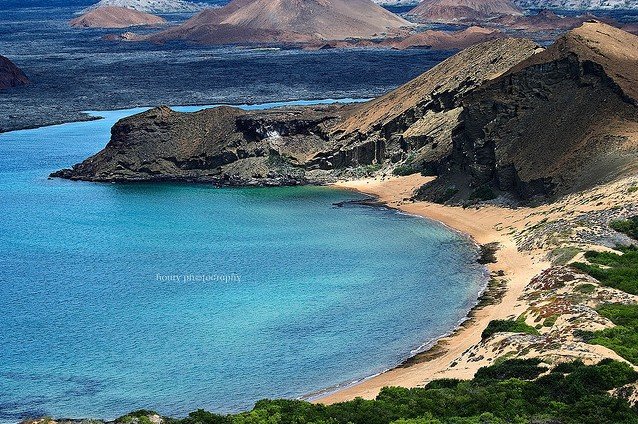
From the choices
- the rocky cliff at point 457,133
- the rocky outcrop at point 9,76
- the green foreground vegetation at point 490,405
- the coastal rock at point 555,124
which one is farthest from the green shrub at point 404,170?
the rocky outcrop at point 9,76

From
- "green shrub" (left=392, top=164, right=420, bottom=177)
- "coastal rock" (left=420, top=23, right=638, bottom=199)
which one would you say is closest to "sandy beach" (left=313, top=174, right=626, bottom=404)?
"green shrub" (left=392, top=164, right=420, bottom=177)

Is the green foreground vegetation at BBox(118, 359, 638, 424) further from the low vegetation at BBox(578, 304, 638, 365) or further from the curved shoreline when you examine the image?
the curved shoreline

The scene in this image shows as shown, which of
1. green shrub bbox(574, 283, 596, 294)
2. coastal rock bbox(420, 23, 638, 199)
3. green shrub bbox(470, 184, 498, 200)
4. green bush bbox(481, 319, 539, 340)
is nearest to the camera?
green bush bbox(481, 319, 539, 340)

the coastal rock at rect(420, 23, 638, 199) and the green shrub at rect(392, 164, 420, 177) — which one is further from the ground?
the coastal rock at rect(420, 23, 638, 199)

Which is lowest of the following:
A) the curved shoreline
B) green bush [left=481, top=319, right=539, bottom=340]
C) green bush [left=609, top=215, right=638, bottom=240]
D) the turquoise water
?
the turquoise water

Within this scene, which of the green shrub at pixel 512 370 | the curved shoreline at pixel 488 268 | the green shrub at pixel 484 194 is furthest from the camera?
the green shrub at pixel 484 194

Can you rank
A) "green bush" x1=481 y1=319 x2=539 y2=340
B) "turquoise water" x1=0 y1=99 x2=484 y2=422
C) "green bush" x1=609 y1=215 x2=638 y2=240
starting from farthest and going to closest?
"green bush" x1=609 y1=215 x2=638 y2=240, "green bush" x1=481 y1=319 x2=539 y2=340, "turquoise water" x1=0 y1=99 x2=484 y2=422

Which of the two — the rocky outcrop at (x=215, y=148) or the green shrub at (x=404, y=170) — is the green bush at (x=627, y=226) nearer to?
the green shrub at (x=404, y=170)
